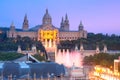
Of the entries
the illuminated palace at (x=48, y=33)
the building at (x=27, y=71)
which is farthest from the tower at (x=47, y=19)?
the building at (x=27, y=71)

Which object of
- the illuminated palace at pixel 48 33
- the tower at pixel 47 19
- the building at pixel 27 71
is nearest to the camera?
the building at pixel 27 71

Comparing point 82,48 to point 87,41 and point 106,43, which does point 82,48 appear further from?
point 87,41

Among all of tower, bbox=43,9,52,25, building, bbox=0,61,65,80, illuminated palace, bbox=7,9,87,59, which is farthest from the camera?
tower, bbox=43,9,52,25

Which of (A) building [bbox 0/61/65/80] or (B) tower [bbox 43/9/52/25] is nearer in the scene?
(A) building [bbox 0/61/65/80]

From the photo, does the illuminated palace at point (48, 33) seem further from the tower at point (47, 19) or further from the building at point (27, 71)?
the building at point (27, 71)

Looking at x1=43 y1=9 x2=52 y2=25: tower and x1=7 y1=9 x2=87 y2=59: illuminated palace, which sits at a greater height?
x1=43 y1=9 x2=52 y2=25: tower

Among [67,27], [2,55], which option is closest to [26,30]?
[67,27]

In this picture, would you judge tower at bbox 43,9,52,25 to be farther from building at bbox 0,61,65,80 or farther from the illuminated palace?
building at bbox 0,61,65,80

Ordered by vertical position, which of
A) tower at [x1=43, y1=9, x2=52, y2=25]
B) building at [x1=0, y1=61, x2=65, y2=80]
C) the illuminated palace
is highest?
tower at [x1=43, y1=9, x2=52, y2=25]

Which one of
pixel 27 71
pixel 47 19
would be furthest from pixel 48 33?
pixel 27 71

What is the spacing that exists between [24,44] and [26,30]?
95.8 feet

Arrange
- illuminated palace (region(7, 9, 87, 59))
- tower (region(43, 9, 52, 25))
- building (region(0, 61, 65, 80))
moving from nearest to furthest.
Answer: building (region(0, 61, 65, 80))
illuminated palace (region(7, 9, 87, 59))
tower (region(43, 9, 52, 25))

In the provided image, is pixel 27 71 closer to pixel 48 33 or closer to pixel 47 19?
pixel 48 33

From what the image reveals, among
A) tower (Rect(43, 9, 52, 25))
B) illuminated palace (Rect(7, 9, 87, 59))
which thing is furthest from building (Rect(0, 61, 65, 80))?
tower (Rect(43, 9, 52, 25))
